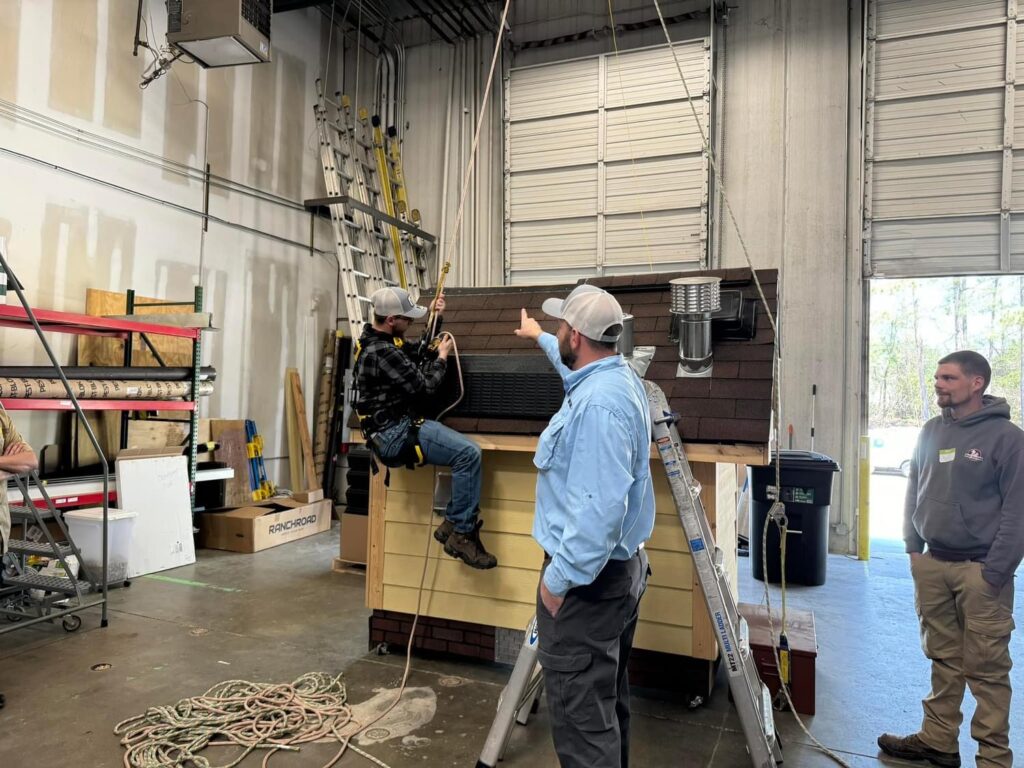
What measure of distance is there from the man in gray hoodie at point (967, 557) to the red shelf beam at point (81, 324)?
5.40 meters

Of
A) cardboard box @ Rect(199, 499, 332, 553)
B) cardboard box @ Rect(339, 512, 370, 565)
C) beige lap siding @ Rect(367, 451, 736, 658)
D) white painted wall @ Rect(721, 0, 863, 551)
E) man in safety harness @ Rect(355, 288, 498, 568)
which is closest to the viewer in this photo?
beige lap siding @ Rect(367, 451, 736, 658)

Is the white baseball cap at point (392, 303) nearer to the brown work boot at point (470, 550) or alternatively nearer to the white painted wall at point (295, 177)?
the brown work boot at point (470, 550)

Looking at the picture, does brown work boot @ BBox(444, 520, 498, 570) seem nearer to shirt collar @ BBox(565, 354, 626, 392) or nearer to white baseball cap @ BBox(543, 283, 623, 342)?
shirt collar @ BBox(565, 354, 626, 392)

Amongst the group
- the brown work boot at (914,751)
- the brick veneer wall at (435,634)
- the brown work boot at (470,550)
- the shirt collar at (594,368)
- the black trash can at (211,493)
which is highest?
the shirt collar at (594,368)

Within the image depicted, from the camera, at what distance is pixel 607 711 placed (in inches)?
77.3

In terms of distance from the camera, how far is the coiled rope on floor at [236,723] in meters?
2.75

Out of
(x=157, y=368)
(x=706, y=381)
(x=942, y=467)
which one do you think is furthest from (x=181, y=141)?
(x=942, y=467)

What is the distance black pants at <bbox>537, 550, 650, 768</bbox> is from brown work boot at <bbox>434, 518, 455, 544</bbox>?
148 cm

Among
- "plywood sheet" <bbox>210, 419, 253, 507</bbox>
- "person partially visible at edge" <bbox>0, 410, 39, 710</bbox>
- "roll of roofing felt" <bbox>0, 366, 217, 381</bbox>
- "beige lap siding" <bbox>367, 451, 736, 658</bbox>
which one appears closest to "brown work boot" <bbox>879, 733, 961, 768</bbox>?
"beige lap siding" <bbox>367, 451, 736, 658</bbox>

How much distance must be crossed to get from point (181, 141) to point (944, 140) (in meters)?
7.75

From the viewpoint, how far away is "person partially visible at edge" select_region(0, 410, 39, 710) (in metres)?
3.23

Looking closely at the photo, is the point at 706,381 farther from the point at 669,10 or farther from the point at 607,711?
the point at 669,10

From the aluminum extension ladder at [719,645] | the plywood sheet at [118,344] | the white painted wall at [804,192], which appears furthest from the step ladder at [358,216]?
the aluminum extension ladder at [719,645]

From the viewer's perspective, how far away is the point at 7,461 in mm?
3225
